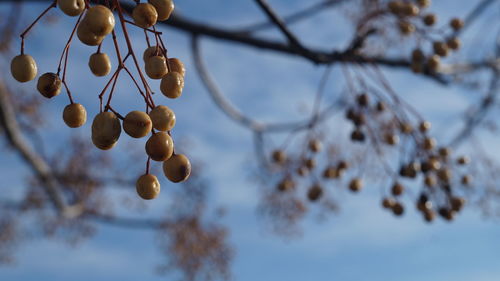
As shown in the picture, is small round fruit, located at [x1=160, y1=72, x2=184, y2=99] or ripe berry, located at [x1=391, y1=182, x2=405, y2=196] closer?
small round fruit, located at [x1=160, y1=72, x2=184, y2=99]

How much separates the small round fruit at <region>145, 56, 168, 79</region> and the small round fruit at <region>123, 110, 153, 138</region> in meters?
0.06

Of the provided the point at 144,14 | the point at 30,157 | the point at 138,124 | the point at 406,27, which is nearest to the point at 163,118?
the point at 138,124

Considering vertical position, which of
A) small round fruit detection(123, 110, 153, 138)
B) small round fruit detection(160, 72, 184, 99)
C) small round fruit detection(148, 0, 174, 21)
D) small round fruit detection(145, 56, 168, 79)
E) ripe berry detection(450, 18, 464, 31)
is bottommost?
small round fruit detection(123, 110, 153, 138)

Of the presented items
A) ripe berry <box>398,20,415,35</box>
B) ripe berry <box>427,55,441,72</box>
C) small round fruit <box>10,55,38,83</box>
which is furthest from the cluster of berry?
ripe berry <box>398,20,415,35</box>

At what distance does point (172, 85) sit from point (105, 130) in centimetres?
10

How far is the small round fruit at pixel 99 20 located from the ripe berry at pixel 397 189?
1.28 m

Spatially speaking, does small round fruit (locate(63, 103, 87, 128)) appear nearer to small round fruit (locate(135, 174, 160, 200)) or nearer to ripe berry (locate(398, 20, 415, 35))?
small round fruit (locate(135, 174, 160, 200))

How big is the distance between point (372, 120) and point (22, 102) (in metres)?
2.63

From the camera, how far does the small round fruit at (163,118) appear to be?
653mm

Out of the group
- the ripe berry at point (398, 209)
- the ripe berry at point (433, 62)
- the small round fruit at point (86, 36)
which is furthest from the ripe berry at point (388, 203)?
the small round fruit at point (86, 36)

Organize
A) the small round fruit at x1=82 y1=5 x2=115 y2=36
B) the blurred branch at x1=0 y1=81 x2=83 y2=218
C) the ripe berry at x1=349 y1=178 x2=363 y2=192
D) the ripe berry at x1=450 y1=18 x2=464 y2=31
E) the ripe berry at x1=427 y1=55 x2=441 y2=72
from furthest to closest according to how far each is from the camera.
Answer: the blurred branch at x1=0 y1=81 x2=83 y2=218 < the ripe berry at x1=349 y1=178 x2=363 y2=192 < the ripe berry at x1=450 y1=18 x2=464 y2=31 < the ripe berry at x1=427 y1=55 x2=441 y2=72 < the small round fruit at x1=82 y1=5 x2=115 y2=36

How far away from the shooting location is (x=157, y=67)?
69 cm

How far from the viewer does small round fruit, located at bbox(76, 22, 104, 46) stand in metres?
0.62

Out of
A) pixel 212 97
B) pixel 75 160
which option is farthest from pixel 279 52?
pixel 75 160
